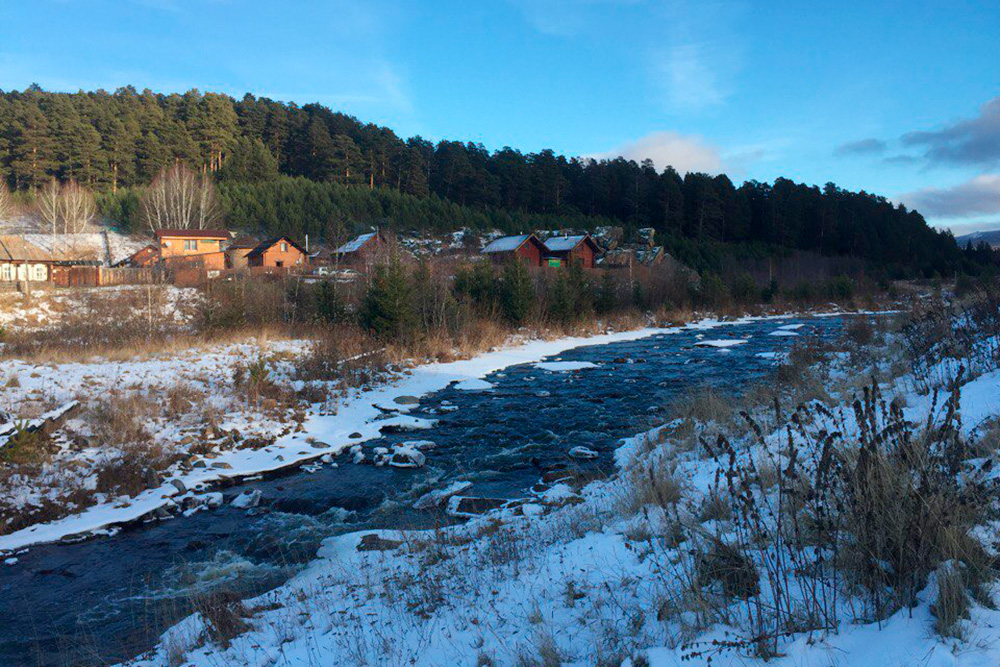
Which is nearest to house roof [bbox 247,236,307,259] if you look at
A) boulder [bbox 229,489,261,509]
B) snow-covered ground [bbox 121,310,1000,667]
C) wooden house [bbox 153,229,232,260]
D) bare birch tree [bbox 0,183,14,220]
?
wooden house [bbox 153,229,232,260]

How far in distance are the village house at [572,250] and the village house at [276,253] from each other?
74.9 feet

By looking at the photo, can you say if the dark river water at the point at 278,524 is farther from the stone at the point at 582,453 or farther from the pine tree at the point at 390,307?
the pine tree at the point at 390,307

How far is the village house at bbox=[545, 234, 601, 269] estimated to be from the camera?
54.1 meters

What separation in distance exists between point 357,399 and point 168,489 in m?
6.08

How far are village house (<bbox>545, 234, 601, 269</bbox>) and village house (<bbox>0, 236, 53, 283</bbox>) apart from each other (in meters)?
41.1

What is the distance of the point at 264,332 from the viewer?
2014 centimetres

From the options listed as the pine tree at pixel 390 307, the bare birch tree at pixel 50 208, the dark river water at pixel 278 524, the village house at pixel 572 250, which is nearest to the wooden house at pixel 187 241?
the bare birch tree at pixel 50 208

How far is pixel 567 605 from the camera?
3.85 metres

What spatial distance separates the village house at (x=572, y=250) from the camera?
5412 cm

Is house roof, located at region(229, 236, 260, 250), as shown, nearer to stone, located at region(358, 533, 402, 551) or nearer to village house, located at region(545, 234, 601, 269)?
village house, located at region(545, 234, 601, 269)

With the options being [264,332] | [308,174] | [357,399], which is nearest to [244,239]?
[308,174]

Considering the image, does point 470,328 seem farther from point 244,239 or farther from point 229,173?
point 229,173

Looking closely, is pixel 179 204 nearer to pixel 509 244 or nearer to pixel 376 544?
pixel 509 244

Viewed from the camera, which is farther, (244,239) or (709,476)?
(244,239)
